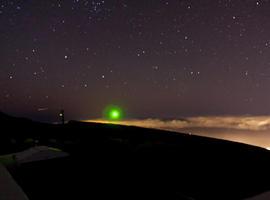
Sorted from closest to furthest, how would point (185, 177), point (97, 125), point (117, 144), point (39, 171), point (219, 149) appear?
point (185, 177) → point (39, 171) → point (219, 149) → point (117, 144) → point (97, 125)

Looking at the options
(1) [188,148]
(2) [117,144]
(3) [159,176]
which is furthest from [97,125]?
(3) [159,176]

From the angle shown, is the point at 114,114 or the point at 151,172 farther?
the point at 114,114

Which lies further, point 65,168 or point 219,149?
point 219,149

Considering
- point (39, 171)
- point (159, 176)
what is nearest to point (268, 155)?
point (159, 176)

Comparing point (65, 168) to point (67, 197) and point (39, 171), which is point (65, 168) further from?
point (67, 197)

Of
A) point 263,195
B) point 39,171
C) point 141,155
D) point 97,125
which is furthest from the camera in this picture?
point 97,125

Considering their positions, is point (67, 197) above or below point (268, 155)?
below

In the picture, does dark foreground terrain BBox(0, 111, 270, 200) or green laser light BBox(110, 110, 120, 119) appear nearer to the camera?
dark foreground terrain BBox(0, 111, 270, 200)

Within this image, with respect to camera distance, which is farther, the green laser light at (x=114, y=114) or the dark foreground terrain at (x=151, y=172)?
the green laser light at (x=114, y=114)
